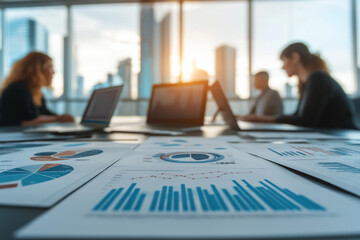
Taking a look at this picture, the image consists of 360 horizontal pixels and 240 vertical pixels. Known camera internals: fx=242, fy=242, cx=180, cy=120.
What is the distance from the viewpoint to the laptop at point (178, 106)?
51.8 inches

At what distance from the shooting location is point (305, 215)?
0.23 meters

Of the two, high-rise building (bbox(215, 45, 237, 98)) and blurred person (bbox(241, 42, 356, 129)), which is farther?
high-rise building (bbox(215, 45, 237, 98))

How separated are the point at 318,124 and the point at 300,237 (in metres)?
1.52

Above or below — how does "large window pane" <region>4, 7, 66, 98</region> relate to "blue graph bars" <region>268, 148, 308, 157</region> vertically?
above

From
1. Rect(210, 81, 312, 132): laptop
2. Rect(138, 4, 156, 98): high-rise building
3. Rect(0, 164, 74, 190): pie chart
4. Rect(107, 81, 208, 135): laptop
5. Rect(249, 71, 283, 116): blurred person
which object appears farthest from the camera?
Rect(138, 4, 156, 98): high-rise building

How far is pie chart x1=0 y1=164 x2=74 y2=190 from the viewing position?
0.33 m

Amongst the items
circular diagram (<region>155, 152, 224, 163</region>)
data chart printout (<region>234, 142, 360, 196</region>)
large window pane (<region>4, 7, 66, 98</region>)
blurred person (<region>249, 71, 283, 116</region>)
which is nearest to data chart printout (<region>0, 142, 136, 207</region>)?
circular diagram (<region>155, 152, 224, 163</region>)

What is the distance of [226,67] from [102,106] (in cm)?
426

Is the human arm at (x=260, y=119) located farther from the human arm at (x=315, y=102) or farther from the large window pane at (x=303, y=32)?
the large window pane at (x=303, y=32)

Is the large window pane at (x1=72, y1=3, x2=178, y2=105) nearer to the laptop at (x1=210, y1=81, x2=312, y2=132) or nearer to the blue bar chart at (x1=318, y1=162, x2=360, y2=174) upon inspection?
the laptop at (x1=210, y1=81, x2=312, y2=132)

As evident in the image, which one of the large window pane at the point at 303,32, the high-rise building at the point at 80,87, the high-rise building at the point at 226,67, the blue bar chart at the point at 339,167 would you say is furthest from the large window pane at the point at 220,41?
the blue bar chart at the point at 339,167

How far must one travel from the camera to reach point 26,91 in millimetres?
1901

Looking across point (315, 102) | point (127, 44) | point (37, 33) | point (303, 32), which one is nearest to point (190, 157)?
point (315, 102)

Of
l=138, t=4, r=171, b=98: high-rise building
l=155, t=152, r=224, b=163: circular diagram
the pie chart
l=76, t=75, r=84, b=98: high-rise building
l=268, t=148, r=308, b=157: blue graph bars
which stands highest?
l=138, t=4, r=171, b=98: high-rise building
